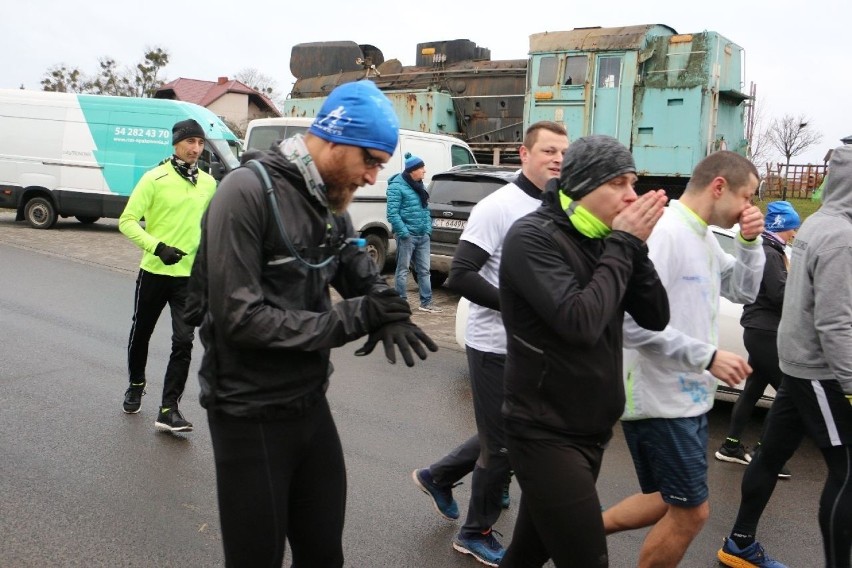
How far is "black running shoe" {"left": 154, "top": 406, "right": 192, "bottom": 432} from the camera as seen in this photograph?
18.0ft

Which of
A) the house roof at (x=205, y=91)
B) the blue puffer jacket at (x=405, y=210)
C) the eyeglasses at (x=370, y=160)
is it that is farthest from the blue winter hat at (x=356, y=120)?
the house roof at (x=205, y=91)

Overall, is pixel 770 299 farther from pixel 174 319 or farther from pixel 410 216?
pixel 410 216

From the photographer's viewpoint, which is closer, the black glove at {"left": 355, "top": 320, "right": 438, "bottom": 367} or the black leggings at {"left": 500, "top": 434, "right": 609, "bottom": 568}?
the black glove at {"left": 355, "top": 320, "right": 438, "bottom": 367}

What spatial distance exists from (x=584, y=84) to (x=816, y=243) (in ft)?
44.3

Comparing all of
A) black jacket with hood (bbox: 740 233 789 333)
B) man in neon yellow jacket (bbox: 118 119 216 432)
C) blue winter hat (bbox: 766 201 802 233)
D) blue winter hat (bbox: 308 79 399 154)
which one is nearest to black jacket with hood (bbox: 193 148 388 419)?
blue winter hat (bbox: 308 79 399 154)

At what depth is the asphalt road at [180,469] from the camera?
402 centimetres

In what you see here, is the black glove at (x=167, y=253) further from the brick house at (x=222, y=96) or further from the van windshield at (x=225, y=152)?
the brick house at (x=222, y=96)

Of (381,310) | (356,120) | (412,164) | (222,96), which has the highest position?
(222,96)

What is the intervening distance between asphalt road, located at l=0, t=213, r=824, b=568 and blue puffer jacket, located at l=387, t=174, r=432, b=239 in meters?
2.28

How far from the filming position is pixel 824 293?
3.33 meters

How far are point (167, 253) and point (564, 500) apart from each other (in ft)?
10.9

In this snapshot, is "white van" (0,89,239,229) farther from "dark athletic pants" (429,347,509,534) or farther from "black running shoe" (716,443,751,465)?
"dark athletic pants" (429,347,509,534)

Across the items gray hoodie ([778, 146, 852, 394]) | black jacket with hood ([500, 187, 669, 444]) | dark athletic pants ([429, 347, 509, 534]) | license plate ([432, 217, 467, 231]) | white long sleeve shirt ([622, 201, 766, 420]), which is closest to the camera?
black jacket with hood ([500, 187, 669, 444])

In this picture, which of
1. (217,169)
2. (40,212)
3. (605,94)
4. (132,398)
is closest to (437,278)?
(217,169)
